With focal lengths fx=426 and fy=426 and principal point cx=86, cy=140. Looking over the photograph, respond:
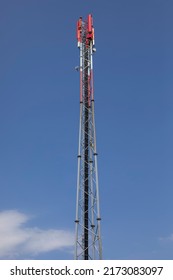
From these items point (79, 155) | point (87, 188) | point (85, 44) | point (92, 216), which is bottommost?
point (92, 216)

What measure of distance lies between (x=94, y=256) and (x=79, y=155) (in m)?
9.48

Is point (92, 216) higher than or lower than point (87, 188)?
lower
